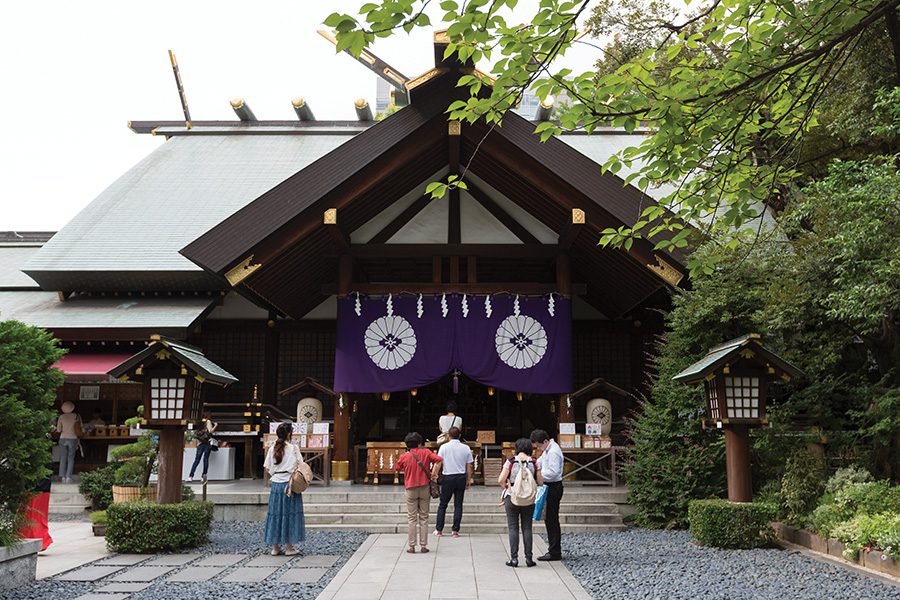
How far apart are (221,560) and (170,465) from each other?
1469 millimetres

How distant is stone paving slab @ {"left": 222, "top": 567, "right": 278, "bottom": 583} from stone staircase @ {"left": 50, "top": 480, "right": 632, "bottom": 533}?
2.77m

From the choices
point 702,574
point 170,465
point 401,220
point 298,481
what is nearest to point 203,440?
point 170,465

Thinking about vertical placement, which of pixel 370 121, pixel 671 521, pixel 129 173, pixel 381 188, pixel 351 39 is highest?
pixel 370 121

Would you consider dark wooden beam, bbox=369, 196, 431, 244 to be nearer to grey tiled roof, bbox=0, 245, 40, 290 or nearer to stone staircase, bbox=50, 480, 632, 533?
stone staircase, bbox=50, 480, 632, 533

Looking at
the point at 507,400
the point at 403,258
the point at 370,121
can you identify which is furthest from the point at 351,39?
the point at 370,121

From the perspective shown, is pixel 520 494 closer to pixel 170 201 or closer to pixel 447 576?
pixel 447 576

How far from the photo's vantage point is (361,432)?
594 inches

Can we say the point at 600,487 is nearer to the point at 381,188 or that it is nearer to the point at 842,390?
the point at 842,390

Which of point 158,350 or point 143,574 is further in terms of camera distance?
point 158,350

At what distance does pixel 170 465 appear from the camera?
852 cm

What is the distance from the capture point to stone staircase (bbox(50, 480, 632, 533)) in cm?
992

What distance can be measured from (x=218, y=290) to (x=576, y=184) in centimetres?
790

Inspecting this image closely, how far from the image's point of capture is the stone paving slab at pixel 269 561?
741cm

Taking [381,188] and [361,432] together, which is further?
[361,432]
